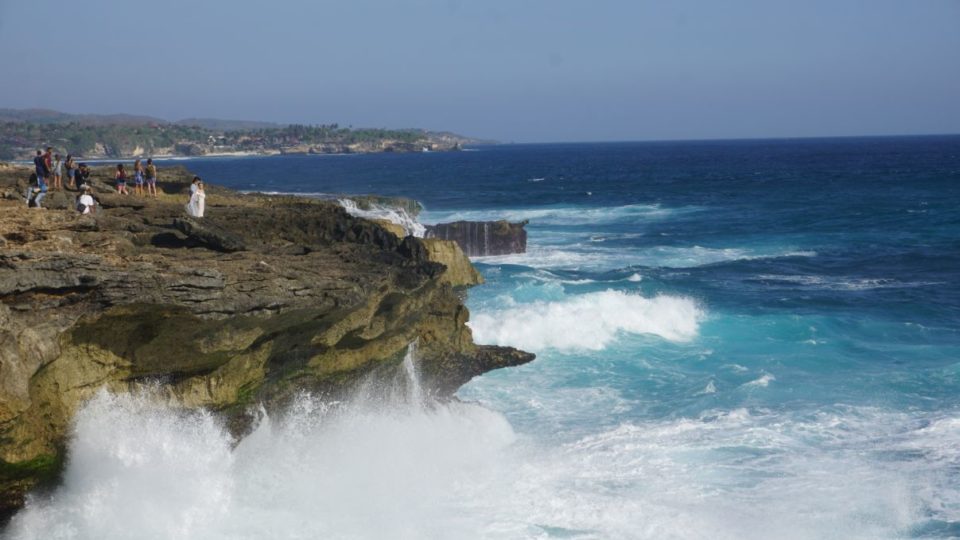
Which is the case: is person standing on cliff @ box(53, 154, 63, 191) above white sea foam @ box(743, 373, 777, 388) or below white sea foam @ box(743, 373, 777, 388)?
above

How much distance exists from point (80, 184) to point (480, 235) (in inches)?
775

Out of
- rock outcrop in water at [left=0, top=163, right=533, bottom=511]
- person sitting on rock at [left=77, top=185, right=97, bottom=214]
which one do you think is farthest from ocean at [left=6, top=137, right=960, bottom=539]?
person sitting on rock at [left=77, top=185, right=97, bottom=214]

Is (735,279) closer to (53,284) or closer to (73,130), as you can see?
(53,284)

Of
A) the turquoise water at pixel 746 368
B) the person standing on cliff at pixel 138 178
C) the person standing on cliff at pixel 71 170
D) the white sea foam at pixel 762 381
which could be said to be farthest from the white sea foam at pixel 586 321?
the person standing on cliff at pixel 71 170

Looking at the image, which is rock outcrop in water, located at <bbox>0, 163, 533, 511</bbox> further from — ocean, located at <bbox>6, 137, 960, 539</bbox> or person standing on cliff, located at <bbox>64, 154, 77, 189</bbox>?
person standing on cliff, located at <bbox>64, 154, 77, 189</bbox>

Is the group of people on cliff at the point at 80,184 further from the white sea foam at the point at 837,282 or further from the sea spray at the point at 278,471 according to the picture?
the white sea foam at the point at 837,282

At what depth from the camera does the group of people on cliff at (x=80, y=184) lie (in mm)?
18156

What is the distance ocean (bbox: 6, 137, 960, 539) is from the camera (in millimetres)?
13531

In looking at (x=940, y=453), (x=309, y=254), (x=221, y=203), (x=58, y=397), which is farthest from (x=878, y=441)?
(x=221, y=203)

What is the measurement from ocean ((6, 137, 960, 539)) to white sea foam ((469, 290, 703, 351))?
0.06m

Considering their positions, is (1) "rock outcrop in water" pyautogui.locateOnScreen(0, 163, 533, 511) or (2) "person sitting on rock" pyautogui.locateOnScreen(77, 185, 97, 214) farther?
(2) "person sitting on rock" pyautogui.locateOnScreen(77, 185, 97, 214)

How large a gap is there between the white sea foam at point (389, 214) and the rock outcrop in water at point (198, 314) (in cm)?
1744

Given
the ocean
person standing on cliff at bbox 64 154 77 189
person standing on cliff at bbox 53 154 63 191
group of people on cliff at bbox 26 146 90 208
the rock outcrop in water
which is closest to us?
the rock outcrop in water

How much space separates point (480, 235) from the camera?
39.3 metres
